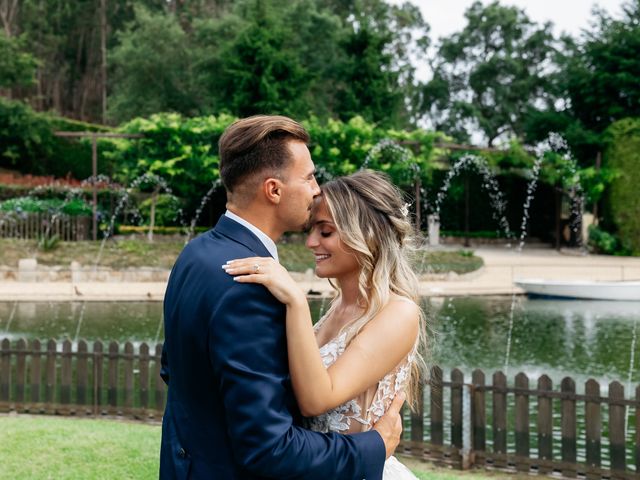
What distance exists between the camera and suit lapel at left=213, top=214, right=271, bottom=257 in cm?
223

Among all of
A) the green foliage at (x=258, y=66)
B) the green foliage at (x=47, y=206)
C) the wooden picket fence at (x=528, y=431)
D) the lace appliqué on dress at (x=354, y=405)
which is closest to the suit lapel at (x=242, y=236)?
the lace appliqué on dress at (x=354, y=405)

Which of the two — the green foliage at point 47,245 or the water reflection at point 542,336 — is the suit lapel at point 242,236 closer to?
the water reflection at point 542,336

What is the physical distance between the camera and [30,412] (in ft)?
27.9

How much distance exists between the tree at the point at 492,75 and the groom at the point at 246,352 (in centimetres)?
4714

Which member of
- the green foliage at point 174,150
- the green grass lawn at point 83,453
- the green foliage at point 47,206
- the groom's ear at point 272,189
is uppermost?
the green foliage at point 174,150

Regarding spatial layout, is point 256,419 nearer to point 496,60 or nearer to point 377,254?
point 377,254

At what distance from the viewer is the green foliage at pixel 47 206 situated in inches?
1040

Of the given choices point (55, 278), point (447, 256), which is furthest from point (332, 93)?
point (55, 278)

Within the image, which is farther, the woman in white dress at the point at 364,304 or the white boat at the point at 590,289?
the white boat at the point at 590,289

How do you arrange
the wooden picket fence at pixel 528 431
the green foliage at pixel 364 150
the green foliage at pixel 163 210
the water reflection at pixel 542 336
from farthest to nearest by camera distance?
the green foliage at pixel 163 210 < the green foliage at pixel 364 150 < the water reflection at pixel 542 336 < the wooden picket fence at pixel 528 431

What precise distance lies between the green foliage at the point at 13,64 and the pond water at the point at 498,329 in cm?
1869

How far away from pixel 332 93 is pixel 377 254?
148 ft

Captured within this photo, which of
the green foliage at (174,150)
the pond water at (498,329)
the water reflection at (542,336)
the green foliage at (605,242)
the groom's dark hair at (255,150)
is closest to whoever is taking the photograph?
the groom's dark hair at (255,150)

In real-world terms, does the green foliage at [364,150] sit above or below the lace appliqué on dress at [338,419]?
above
